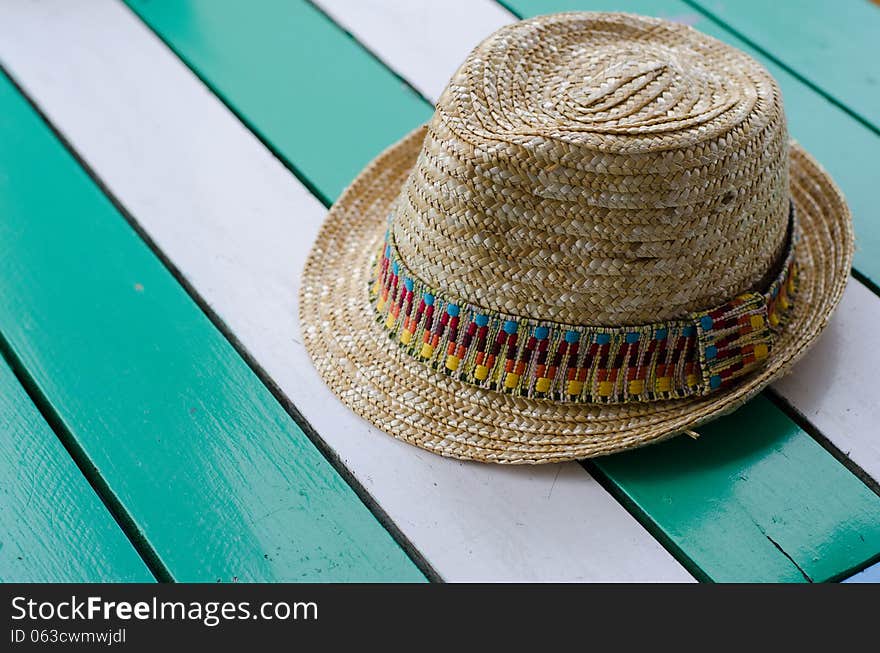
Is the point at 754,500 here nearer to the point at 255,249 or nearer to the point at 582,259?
the point at 582,259

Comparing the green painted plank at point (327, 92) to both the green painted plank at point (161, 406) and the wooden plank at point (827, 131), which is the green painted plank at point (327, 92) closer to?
the wooden plank at point (827, 131)

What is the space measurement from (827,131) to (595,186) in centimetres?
65

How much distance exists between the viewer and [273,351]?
4.14ft

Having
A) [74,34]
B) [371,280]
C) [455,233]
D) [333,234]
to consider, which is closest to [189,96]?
[74,34]

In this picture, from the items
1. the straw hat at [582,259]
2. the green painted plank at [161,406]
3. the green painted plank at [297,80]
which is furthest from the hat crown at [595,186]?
the green painted plank at [297,80]

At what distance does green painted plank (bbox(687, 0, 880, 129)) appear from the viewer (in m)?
1.59

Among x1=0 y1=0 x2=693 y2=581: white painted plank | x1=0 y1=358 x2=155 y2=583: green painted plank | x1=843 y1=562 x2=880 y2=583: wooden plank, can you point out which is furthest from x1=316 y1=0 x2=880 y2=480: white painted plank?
x1=0 y1=358 x2=155 y2=583: green painted plank

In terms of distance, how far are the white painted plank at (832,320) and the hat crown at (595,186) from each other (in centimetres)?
16

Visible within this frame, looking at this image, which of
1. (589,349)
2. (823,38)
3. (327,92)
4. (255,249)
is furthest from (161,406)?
(823,38)

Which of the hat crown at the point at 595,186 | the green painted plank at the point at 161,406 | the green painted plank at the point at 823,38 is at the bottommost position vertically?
the green painted plank at the point at 161,406

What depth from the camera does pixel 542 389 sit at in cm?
112

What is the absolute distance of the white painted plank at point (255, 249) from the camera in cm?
107
